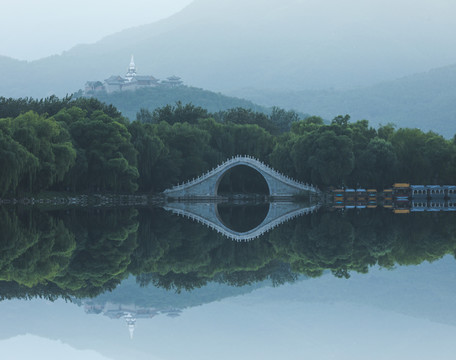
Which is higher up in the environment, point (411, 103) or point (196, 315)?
point (411, 103)

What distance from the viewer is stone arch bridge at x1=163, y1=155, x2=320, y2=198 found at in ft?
208

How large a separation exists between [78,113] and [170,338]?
5184 centimetres

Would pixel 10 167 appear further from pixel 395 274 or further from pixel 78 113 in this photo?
pixel 395 274

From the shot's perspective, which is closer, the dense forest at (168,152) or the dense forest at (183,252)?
the dense forest at (183,252)

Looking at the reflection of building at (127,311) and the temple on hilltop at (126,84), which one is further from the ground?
the temple on hilltop at (126,84)

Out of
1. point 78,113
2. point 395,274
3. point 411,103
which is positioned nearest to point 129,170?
point 78,113

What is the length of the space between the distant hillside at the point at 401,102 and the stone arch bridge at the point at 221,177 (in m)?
96.1

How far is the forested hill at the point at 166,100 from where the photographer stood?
487ft

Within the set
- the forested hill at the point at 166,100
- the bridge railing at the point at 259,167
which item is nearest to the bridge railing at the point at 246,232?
the bridge railing at the point at 259,167

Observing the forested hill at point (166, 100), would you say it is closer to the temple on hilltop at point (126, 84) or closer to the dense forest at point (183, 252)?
the temple on hilltop at point (126, 84)

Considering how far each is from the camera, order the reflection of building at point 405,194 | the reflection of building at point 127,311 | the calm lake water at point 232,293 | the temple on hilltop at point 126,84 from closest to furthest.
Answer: the calm lake water at point 232,293 < the reflection of building at point 127,311 < the reflection of building at point 405,194 < the temple on hilltop at point 126,84

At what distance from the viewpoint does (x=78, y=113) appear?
2489 inches

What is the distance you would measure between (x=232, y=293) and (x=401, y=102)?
166211 millimetres

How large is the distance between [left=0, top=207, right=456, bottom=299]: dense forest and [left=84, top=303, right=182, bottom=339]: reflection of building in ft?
3.28
